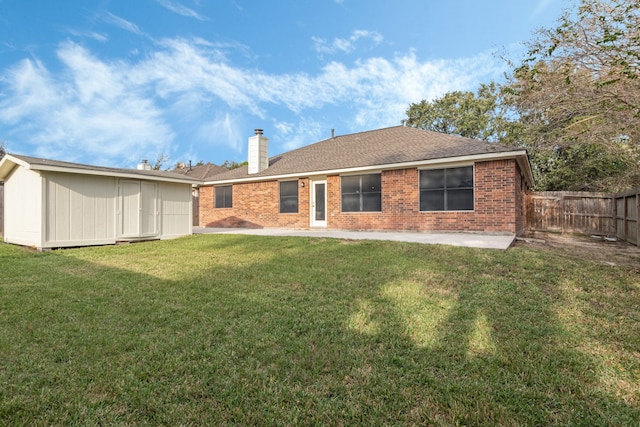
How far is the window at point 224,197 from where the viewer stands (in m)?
16.4

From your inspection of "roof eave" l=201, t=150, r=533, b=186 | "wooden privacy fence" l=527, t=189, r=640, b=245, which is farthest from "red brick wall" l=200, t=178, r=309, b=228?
"wooden privacy fence" l=527, t=189, r=640, b=245

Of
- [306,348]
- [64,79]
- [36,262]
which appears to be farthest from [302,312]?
[64,79]

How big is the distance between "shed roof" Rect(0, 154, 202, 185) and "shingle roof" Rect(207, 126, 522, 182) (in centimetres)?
475

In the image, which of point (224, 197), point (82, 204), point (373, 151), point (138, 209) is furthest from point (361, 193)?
point (82, 204)

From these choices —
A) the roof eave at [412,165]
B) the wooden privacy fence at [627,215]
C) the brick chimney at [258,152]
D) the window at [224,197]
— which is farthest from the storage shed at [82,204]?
the wooden privacy fence at [627,215]

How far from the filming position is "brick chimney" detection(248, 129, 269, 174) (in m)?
15.4

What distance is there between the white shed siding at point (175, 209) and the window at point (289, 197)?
402 centimetres

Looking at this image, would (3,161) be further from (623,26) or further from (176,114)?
(623,26)

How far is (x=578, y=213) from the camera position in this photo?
13.7 meters

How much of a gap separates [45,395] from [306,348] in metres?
1.77

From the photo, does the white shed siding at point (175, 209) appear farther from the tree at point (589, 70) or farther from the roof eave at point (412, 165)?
the tree at point (589, 70)

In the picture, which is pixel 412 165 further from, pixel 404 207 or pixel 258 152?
pixel 258 152

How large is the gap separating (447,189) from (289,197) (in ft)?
21.7

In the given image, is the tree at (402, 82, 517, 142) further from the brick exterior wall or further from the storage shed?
the storage shed
